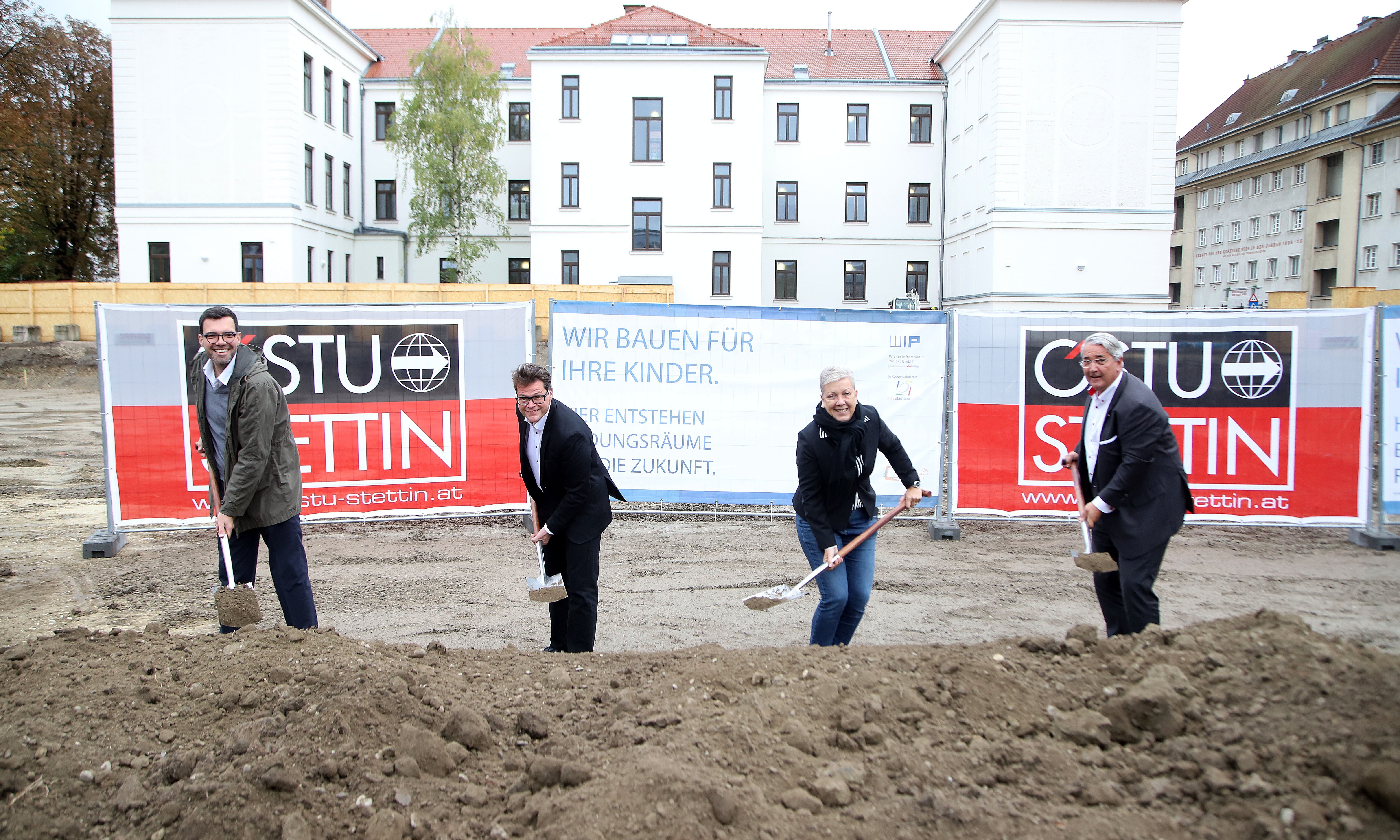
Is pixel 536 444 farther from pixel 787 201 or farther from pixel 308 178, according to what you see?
pixel 787 201

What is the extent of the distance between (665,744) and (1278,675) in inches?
86.5

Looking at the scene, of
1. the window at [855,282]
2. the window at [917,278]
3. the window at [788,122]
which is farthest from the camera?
the window at [917,278]

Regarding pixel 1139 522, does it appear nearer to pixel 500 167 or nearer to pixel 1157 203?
pixel 1157 203

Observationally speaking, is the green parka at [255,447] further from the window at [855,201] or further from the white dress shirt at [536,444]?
the window at [855,201]

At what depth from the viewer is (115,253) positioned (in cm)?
4612

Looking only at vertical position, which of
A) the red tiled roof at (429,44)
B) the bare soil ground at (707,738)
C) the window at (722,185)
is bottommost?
the bare soil ground at (707,738)

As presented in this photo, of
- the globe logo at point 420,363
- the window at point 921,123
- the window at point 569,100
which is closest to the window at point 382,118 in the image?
the window at point 569,100

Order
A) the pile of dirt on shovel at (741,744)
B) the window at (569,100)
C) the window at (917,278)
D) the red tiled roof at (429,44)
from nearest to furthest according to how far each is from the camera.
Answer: the pile of dirt on shovel at (741,744) → the window at (569,100) → the window at (917,278) → the red tiled roof at (429,44)

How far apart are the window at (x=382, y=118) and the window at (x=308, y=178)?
6.43m

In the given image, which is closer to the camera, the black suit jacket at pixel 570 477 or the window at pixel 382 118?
the black suit jacket at pixel 570 477

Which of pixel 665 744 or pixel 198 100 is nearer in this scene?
pixel 665 744

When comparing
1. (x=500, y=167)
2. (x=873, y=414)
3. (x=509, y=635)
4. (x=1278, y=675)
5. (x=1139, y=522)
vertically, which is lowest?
(x=509, y=635)

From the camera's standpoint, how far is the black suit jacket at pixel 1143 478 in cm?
458

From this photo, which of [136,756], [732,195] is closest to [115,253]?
[732,195]
